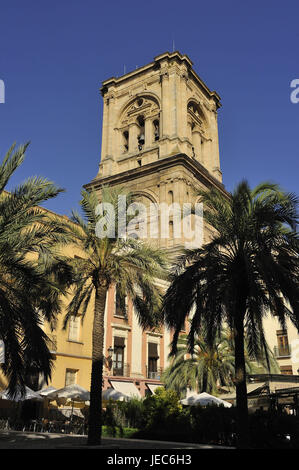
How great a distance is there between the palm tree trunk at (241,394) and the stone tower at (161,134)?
2772cm

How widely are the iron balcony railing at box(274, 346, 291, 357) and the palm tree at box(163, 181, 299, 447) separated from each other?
2754cm

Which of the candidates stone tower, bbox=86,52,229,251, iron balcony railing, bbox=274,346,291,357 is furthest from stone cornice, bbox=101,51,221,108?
iron balcony railing, bbox=274,346,291,357

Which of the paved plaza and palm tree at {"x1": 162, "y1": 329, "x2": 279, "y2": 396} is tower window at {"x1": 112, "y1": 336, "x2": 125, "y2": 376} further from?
the paved plaza

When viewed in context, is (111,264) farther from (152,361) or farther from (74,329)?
(152,361)

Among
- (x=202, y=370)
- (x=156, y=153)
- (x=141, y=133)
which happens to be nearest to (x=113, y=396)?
(x=202, y=370)

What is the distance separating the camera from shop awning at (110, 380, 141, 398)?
91.6 feet

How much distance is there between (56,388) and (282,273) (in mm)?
15323

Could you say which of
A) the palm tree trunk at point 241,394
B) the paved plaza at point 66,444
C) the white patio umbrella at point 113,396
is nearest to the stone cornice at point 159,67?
the white patio umbrella at point 113,396

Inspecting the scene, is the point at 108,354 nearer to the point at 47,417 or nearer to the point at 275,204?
the point at 47,417

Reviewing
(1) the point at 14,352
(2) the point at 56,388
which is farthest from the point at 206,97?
(1) the point at 14,352

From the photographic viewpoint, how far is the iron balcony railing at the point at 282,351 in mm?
41503

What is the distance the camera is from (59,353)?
25.2m

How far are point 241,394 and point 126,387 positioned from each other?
51.2 feet

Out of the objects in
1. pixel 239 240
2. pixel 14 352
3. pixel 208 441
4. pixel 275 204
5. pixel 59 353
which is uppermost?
pixel 275 204
